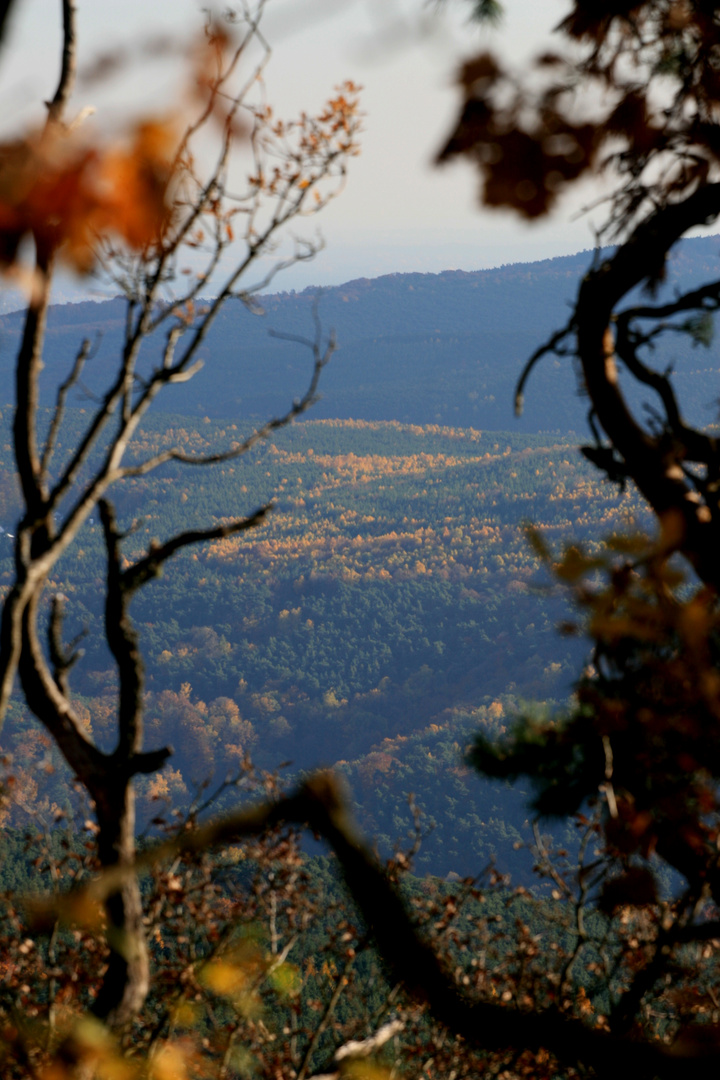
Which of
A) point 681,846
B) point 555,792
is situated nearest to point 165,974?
point 555,792

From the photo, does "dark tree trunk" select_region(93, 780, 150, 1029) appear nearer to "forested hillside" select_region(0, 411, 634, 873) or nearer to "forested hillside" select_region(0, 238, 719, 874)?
"forested hillside" select_region(0, 238, 719, 874)

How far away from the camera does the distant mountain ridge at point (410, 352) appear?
386ft

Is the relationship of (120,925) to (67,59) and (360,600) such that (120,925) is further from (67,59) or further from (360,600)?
(360,600)

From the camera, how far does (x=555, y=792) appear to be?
2895 mm

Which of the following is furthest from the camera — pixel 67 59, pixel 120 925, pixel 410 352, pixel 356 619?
pixel 410 352

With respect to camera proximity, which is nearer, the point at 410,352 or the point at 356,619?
the point at 356,619

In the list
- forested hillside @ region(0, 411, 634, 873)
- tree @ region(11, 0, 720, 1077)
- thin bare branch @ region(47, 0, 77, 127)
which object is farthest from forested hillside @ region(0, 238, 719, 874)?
thin bare branch @ region(47, 0, 77, 127)

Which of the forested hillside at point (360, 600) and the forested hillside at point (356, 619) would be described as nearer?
the forested hillside at point (360, 600)

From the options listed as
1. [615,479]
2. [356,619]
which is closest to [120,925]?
[615,479]

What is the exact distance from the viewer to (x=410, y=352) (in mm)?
133375

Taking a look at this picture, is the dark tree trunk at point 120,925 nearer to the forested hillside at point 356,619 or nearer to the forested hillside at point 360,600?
the forested hillside at point 360,600

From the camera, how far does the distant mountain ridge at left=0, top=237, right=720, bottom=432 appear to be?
117688mm

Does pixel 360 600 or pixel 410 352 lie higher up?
pixel 410 352

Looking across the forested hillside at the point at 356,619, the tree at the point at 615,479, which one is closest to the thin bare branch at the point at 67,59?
the tree at the point at 615,479
